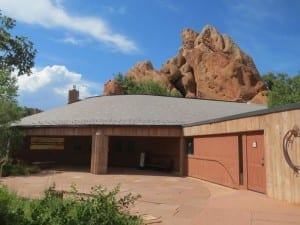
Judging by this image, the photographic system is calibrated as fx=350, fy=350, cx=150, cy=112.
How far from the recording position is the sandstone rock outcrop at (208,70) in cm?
3969

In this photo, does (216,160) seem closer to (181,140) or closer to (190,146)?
(190,146)

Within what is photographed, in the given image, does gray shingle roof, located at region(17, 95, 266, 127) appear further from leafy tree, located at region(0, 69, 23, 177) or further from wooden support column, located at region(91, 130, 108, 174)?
leafy tree, located at region(0, 69, 23, 177)

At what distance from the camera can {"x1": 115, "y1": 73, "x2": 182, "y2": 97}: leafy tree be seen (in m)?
43.7

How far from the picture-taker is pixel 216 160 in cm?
1470

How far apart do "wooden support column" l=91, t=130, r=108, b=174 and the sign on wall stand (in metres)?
6.16

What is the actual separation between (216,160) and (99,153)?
6.58 m

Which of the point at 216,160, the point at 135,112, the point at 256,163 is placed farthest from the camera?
the point at 135,112

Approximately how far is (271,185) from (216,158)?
15.6 ft

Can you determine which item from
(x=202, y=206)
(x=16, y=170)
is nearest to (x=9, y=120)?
(x=16, y=170)

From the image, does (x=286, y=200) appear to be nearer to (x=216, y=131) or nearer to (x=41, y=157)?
(x=216, y=131)

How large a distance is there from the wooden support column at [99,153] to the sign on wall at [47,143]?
20.2 feet

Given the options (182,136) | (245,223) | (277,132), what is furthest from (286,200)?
(182,136)

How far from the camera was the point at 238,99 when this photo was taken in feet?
125

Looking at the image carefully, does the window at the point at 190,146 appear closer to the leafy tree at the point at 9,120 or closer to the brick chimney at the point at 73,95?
the leafy tree at the point at 9,120
